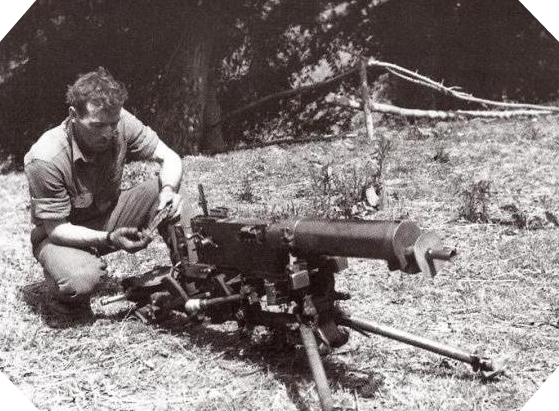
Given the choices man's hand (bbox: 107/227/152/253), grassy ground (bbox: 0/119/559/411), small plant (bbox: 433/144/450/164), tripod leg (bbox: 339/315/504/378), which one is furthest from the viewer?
small plant (bbox: 433/144/450/164)

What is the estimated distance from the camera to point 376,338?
3707 mm

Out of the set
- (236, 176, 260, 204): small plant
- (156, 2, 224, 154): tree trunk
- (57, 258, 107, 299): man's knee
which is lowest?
(57, 258, 107, 299): man's knee

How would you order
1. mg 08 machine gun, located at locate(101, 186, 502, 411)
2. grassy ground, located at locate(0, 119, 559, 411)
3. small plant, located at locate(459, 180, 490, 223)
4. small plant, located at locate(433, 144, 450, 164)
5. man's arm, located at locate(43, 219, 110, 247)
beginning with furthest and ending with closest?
small plant, located at locate(433, 144, 450, 164) < small plant, located at locate(459, 180, 490, 223) < man's arm, located at locate(43, 219, 110, 247) < grassy ground, located at locate(0, 119, 559, 411) < mg 08 machine gun, located at locate(101, 186, 502, 411)

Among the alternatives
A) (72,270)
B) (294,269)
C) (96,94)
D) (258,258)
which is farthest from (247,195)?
(294,269)

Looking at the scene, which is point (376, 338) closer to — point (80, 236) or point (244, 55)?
point (80, 236)

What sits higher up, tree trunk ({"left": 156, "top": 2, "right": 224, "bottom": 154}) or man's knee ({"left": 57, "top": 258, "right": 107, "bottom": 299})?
tree trunk ({"left": 156, "top": 2, "right": 224, "bottom": 154})

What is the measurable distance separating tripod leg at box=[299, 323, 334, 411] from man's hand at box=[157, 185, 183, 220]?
1555mm

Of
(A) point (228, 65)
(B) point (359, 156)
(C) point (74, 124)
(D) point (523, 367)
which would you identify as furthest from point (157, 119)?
(D) point (523, 367)

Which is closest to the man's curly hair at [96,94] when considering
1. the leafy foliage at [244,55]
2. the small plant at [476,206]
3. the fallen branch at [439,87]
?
the small plant at [476,206]

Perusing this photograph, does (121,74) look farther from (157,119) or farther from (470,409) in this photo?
(470,409)

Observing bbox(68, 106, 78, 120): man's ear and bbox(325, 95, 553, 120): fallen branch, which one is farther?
bbox(325, 95, 553, 120): fallen branch

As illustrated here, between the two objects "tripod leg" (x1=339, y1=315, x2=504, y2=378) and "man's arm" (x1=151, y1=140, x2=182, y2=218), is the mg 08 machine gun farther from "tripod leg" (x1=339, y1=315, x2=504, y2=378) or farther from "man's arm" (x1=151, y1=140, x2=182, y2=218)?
"man's arm" (x1=151, y1=140, x2=182, y2=218)

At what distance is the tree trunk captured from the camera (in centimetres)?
939

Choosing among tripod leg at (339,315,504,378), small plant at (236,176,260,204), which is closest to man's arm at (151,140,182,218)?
tripod leg at (339,315,504,378)
